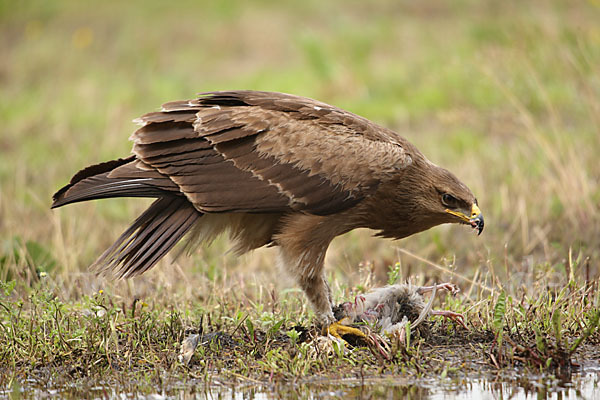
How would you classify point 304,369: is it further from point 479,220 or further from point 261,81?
point 261,81

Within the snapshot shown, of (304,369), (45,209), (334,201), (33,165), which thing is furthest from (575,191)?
(33,165)

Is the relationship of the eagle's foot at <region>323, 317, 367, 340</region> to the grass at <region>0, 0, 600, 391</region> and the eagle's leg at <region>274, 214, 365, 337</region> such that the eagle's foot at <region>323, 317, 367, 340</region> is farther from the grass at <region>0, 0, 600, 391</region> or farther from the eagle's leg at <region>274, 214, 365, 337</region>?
the grass at <region>0, 0, 600, 391</region>

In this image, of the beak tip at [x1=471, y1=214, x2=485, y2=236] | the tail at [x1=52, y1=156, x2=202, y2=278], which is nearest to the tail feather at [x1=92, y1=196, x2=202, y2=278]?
the tail at [x1=52, y1=156, x2=202, y2=278]

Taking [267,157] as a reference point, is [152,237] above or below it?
below

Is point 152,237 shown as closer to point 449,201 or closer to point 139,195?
point 139,195

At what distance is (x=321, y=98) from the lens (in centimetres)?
1057

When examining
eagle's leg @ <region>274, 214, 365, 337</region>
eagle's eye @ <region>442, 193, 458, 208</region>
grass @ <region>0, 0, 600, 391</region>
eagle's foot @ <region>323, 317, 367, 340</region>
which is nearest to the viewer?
grass @ <region>0, 0, 600, 391</region>

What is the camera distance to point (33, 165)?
28.9ft

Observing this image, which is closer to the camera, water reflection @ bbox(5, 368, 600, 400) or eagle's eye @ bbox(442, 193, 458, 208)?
water reflection @ bbox(5, 368, 600, 400)

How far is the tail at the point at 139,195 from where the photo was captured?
4.56 m

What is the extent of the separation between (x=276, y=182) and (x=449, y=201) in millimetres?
969

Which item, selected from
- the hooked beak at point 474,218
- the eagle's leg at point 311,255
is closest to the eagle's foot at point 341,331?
the eagle's leg at point 311,255

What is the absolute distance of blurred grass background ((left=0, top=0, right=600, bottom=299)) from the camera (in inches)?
A: 241

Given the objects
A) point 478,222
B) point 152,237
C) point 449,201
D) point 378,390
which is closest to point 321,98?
point 449,201
